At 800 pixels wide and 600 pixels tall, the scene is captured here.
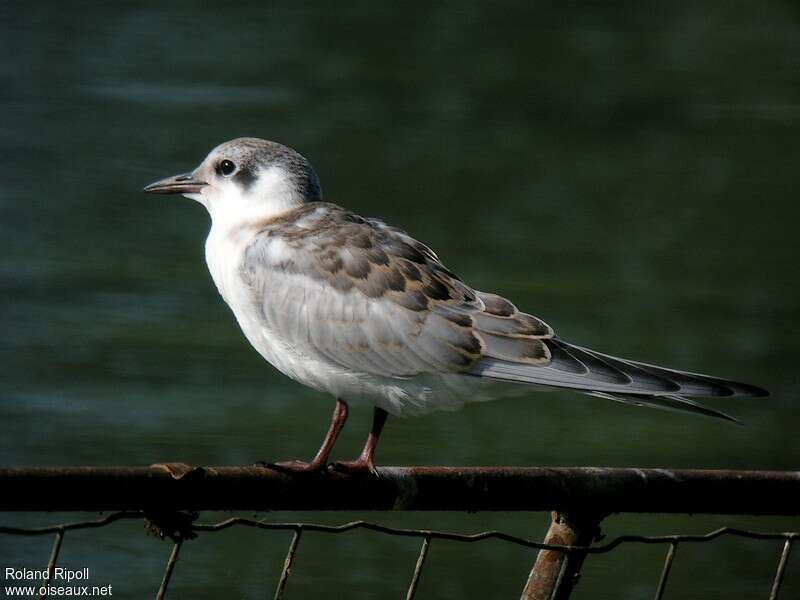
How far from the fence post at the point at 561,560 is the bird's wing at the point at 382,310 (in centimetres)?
60

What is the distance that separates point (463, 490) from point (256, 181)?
138 centimetres

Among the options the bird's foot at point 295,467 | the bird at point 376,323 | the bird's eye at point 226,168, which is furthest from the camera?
the bird's eye at point 226,168

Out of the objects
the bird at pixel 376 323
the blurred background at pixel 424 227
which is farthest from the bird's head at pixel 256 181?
the blurred background at pixel 424 227

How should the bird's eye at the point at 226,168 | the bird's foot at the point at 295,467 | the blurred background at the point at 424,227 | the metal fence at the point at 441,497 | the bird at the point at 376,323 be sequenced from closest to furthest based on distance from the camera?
the metal fence at the point at 441,497 < the bird's foot at the point at 295,467 < the bird at the point at 376,323 < the bird's eye at the point at 226,168 < the blurred background at the point at 424,227

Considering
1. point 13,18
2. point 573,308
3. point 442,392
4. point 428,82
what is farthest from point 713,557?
point 13,18

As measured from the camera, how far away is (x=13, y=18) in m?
11.2

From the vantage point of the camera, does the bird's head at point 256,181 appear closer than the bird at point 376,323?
No

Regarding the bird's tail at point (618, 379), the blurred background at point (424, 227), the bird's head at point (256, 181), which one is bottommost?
the blurred background at point (424, 227)

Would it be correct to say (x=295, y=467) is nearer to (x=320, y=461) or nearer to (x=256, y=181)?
(x=320, y=461)

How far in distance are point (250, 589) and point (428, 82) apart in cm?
598

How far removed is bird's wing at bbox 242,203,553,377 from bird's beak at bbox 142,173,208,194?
1.37ft

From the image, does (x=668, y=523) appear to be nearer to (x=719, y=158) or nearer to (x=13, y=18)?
(x=719, y=158)

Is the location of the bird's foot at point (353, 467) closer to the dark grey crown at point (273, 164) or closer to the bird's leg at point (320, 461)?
the bird's leg at point (320, 461)

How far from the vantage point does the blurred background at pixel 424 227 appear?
6.11 m
